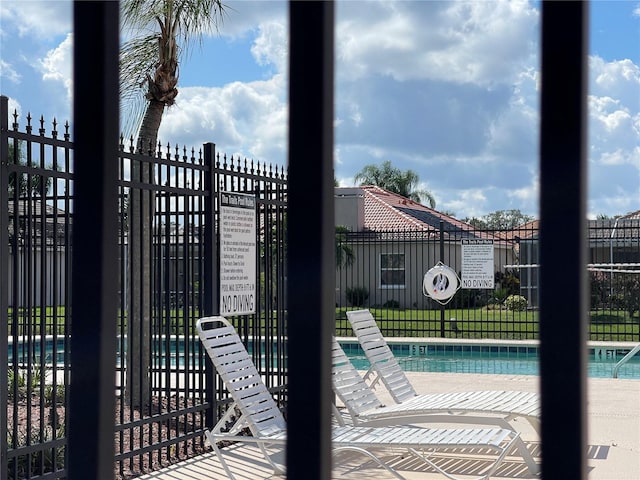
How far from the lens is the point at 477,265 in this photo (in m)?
18.9

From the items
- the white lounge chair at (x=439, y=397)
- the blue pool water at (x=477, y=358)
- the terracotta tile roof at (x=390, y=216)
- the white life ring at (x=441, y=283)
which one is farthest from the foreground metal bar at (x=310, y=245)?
the terracotta tile roof at (x=390, y=216)

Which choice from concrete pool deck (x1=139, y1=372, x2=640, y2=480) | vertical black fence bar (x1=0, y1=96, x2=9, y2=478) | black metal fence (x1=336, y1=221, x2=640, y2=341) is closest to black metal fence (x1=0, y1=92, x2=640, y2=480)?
vertical black fence bar (x1=0, y1=96, x2=9, y2=478)

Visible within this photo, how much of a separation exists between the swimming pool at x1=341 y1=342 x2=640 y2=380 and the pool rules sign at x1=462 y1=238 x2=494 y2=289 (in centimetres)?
200

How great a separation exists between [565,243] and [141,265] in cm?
611

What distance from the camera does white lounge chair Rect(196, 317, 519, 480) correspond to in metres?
5.09

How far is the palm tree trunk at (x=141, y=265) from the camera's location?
619 cm

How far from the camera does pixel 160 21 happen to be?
959cm

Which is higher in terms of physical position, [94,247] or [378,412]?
[94,247]

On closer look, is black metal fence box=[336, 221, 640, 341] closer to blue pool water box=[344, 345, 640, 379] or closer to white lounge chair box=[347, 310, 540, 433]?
blue pool water box=[344, 345, 640, 379]

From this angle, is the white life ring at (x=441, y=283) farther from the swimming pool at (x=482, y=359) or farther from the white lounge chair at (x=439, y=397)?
the white lounge chair at (x=439, y=397)

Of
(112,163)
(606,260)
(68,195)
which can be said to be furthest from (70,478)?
(606,260)

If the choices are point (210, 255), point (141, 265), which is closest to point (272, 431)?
point (141, 265)

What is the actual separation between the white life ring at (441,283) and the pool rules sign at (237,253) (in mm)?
9719

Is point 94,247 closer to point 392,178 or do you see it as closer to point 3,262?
point 3,262
